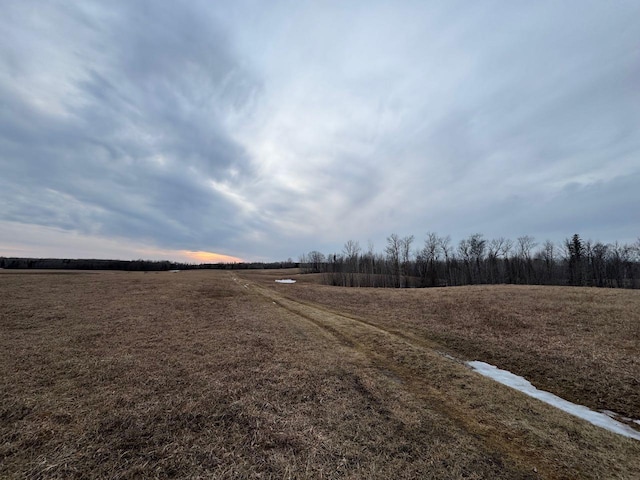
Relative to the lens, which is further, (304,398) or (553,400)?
(553,400)

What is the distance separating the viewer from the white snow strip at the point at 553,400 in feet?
18.2

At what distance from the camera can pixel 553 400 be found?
22.2 ft

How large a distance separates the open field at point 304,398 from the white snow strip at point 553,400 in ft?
1.47

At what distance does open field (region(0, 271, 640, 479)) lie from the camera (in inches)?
160

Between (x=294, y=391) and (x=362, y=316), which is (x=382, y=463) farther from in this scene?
(x=362, y=316)

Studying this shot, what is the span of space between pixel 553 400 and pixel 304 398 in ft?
→ 20.6

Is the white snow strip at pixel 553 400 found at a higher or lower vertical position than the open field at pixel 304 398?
lower

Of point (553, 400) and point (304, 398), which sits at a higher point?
Result: point (304, 398)

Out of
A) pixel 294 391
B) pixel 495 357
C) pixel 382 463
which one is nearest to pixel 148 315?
pixel 294 391

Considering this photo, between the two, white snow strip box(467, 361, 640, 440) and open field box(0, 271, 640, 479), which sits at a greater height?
open field box(0, 271, 640, 479)

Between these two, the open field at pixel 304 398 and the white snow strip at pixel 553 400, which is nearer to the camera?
the open field at pixel 304 398

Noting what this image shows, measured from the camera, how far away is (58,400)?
562 cm

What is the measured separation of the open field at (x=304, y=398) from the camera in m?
4.06

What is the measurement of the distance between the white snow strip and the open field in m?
0.45
